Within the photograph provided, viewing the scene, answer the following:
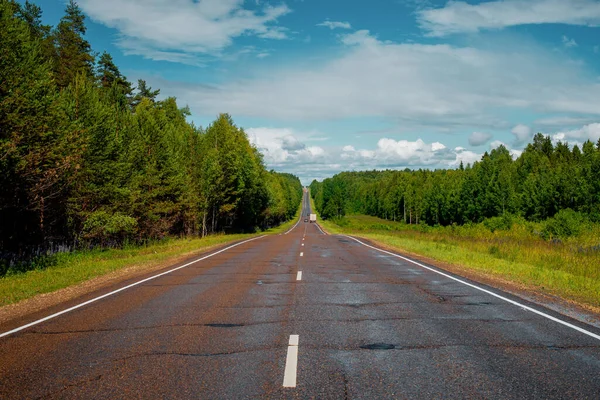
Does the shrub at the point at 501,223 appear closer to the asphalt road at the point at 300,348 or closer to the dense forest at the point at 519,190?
the dense forest at the point at 519,190

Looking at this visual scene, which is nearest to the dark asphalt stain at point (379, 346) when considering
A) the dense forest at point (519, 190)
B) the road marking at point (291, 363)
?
the road marking at point (291, 363)

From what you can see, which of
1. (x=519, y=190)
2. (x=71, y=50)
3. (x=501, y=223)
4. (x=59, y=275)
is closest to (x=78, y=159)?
(x=59, y=275)

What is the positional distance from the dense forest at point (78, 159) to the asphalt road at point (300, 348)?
10.4m

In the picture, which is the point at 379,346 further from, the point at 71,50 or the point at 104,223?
the point at 71,50

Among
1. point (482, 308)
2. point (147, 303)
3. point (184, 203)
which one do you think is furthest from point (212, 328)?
point (184, 203)

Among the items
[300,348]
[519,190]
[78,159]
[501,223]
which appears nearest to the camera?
[300,348]

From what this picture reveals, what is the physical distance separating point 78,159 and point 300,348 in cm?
1823

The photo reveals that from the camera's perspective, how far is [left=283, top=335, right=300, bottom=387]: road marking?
4.61m

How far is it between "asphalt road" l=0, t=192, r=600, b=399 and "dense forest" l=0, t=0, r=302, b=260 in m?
10.4

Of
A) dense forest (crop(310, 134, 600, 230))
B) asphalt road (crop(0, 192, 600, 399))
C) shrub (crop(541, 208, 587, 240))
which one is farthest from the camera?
dense forest (crop(310, 134, 600, 230))

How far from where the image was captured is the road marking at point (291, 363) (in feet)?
15.1

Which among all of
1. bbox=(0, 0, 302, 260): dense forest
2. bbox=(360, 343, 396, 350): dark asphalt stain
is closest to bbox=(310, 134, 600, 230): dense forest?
bbox=(0, 0, 302, 260): dense forest

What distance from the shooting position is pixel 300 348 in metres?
5.82

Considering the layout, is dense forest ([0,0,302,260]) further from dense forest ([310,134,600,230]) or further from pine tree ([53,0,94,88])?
dense forest ([310,134,600,230])
